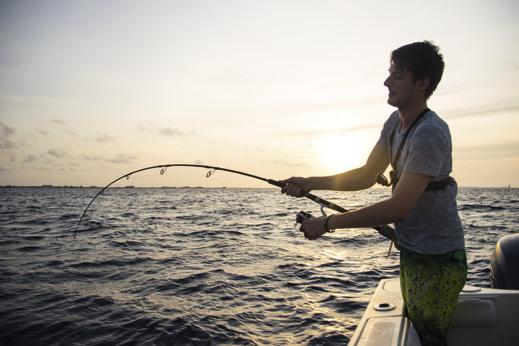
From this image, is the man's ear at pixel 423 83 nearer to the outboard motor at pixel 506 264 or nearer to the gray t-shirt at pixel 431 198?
the gray t-shirt at pixel 431 198

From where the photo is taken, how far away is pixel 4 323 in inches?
230

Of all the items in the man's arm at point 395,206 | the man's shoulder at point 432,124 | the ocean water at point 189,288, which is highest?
the man's shoulder at point 432,124

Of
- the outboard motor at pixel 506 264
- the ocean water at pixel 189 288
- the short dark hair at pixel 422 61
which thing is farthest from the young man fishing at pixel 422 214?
the ocean water at pixel 189 288

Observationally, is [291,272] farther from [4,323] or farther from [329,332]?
[4,323]

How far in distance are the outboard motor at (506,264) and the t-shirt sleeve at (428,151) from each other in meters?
3.18

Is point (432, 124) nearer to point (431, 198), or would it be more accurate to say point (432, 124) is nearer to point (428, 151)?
point (428, 151)

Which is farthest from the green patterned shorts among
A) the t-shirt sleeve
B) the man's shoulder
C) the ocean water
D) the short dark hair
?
the ocean water

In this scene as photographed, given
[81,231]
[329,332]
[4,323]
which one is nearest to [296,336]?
[329,332]

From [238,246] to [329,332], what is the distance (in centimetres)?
747

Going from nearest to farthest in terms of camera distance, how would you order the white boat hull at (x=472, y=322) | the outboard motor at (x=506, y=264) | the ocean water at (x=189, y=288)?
the white boat hull at (x=472, y=322) < the outboard motor at (x=506, y=264) < the ocean water at (x=189, y=288)

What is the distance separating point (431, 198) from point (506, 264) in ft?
10.0

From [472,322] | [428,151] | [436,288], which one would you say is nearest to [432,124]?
[428,151]

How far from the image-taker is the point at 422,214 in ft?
7.43

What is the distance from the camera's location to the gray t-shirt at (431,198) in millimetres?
2016
